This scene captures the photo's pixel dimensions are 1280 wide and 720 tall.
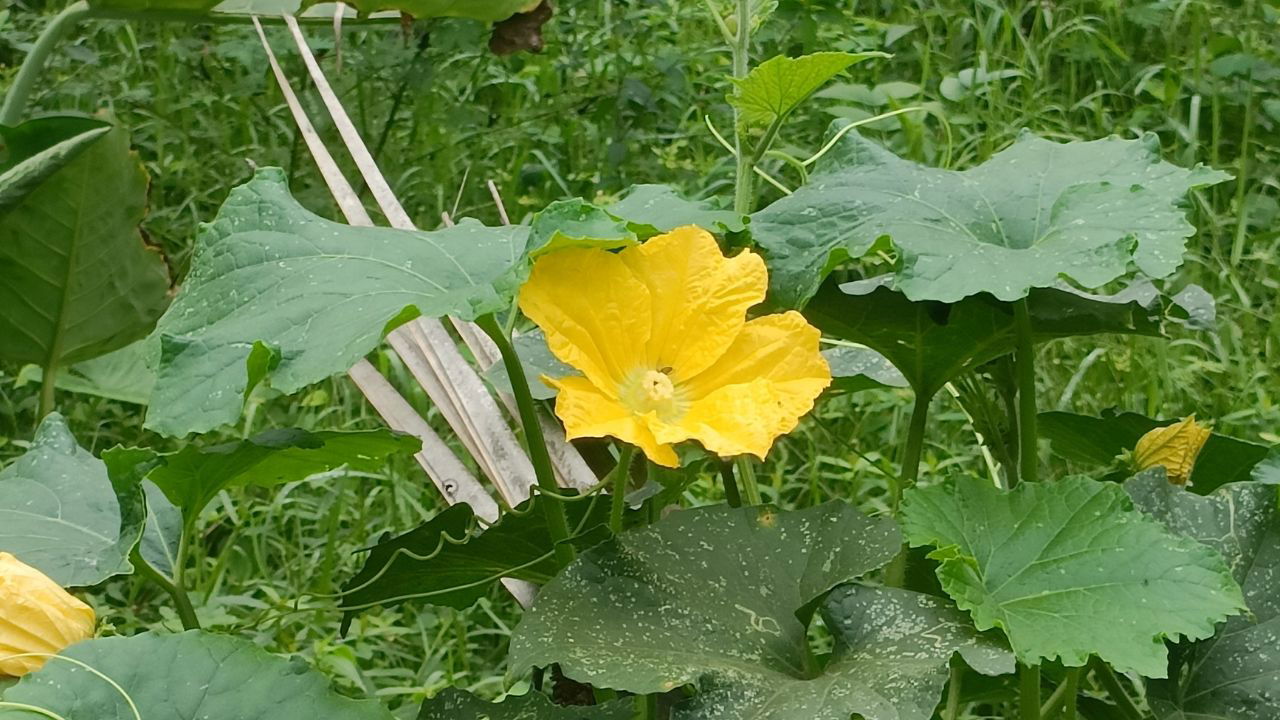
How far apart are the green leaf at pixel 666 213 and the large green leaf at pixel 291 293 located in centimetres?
8

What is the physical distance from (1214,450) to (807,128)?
6.00ft

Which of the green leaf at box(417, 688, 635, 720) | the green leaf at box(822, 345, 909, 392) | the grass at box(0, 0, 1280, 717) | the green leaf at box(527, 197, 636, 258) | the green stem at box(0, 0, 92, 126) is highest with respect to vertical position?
the green leaf at box(527, 197, 636, 258)

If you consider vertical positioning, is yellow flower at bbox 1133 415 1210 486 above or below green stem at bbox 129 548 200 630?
below

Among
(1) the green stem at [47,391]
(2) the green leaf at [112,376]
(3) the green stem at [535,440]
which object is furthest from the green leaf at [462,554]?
(2) the green leaf at [112,376]

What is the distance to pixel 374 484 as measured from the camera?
6.86 ft

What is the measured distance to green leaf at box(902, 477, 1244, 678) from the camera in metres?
0.71

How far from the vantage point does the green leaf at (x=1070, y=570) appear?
28.1 inches

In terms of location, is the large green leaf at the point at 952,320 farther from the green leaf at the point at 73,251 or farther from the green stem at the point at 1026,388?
the green leaf at the point at 73,251

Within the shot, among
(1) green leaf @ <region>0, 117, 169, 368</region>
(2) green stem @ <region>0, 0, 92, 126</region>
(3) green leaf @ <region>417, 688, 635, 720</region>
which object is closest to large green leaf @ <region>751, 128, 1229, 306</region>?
(3) green leaf @ <region>417, 688, 635, 720</region>

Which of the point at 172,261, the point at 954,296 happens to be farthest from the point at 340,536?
the point at 954,296

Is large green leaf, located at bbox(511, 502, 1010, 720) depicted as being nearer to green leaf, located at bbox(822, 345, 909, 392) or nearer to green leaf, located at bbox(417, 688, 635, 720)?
green leaf, located at bbox(417, 688, 635, 720)

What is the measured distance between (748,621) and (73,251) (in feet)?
3.52

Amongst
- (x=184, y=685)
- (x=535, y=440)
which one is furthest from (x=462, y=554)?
(x=184, y=685)

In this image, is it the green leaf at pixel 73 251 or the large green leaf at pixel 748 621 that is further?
the green leaf at pixel 73 251
